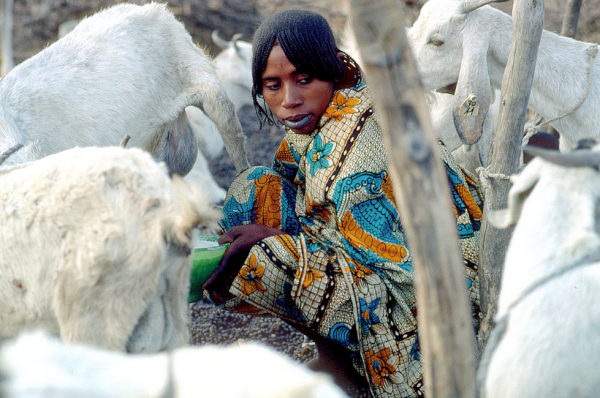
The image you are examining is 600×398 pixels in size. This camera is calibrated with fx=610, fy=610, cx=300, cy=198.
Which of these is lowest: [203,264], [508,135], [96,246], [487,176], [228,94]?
[228,94]

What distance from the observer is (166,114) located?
3.14m

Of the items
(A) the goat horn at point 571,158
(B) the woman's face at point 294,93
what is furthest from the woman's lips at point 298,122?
(A) the goat horn at point 571,158

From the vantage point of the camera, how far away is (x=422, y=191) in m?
Result: 1.08

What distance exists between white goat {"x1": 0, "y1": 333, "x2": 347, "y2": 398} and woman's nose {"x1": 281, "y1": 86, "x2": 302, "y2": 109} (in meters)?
1.33

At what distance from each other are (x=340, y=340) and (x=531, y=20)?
131cm

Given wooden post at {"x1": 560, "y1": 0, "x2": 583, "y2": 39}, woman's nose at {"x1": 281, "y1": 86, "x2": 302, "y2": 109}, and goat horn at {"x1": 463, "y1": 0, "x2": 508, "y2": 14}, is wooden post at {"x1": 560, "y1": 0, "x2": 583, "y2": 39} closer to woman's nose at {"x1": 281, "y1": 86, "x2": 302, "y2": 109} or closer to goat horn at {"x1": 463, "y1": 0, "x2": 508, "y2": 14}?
goat horn at {"x1": 463, "y1": 0, "x2": 508, "y2": 14}

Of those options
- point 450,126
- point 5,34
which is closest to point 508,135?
point 450,126

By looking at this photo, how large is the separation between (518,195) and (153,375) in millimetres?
843

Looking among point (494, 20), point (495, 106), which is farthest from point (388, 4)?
point (495, 106)

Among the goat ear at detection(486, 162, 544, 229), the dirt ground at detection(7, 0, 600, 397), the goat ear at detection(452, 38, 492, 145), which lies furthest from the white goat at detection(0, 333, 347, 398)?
the dirt ground at detection(7, 0, 600, 397)

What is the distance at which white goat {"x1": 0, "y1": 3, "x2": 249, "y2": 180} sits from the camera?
270 cm

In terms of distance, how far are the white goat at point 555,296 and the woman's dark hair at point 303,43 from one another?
1.10 metres

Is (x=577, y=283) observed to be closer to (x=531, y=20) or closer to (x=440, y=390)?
(x=440, y=390)

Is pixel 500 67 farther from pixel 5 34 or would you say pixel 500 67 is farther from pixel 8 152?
pixel 5 34
